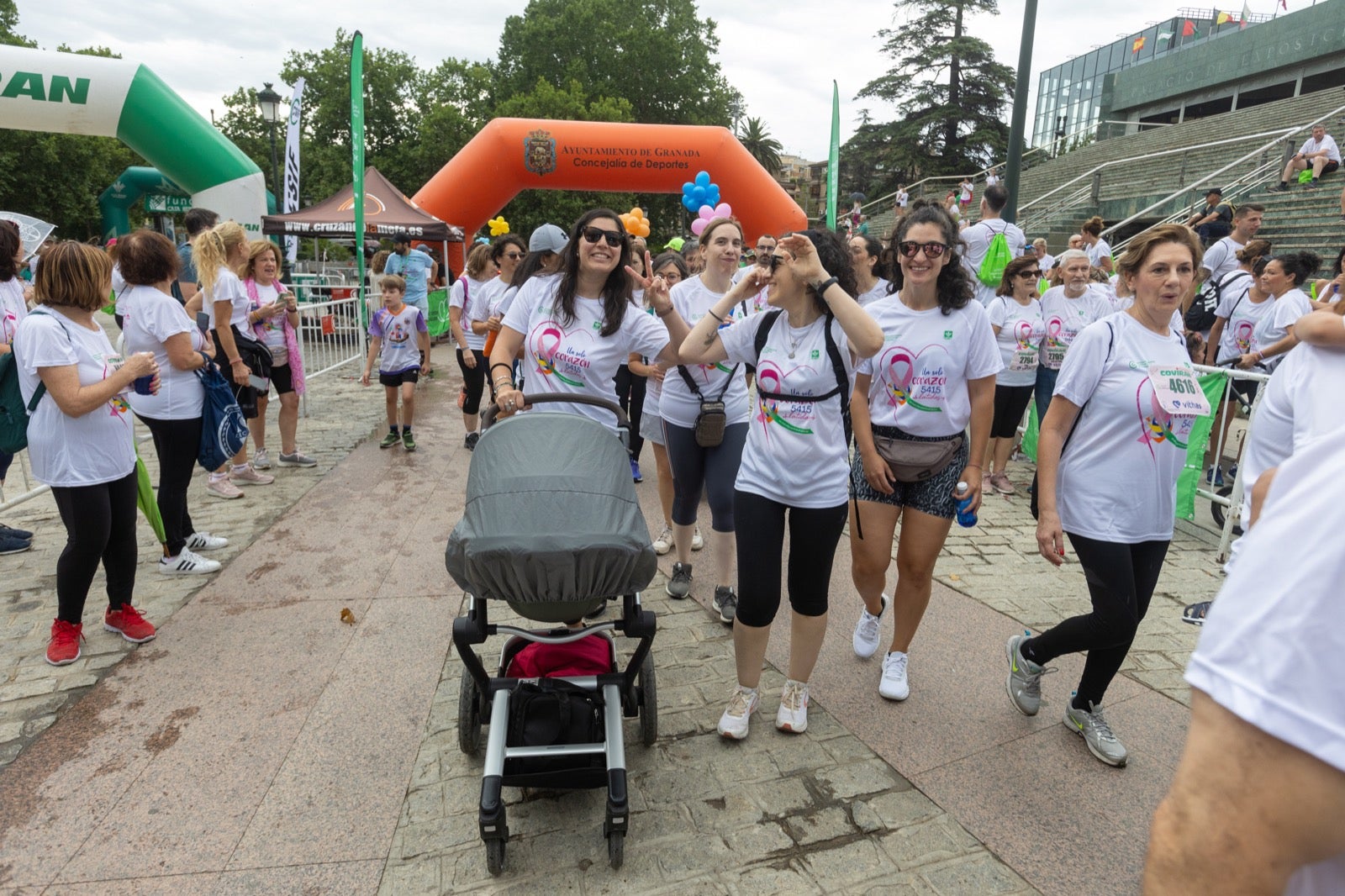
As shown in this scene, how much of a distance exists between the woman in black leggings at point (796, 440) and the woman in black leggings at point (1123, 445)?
78 centimetres

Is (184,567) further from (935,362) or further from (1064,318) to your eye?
(1064,318)

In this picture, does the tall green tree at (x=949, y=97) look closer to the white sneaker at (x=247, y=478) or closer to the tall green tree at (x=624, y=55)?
the tall green tree at (x=624, y=55)

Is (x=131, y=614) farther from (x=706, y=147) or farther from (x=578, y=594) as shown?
(x=706, y=147)

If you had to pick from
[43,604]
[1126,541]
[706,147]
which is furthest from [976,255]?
[706,147]

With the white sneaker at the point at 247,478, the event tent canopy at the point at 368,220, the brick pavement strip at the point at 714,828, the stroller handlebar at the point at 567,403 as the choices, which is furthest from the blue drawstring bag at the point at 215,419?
the event tent canopy at the point at 368,220

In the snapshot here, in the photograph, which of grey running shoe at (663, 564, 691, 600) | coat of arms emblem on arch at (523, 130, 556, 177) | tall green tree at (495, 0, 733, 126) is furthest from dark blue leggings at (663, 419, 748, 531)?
tall green tree at (495, 0, 733, 126)

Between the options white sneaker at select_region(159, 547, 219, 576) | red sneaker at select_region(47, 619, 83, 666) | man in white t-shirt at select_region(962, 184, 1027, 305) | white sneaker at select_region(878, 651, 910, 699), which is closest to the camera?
white sneaker at select_region(878, 651, 910, 699)

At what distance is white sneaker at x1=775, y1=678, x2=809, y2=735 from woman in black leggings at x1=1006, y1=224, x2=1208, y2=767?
109cm

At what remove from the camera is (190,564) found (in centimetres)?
450

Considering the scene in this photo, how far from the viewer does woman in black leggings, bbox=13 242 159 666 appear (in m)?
3.28

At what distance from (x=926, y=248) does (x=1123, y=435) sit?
1.02m

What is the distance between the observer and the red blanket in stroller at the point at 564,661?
271cm

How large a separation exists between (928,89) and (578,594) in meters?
50.3

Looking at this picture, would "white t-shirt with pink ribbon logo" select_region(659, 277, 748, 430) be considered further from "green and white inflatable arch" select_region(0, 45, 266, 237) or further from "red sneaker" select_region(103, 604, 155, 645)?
"green and white inflatable arch" select_region(0, 45, 266, 237)
